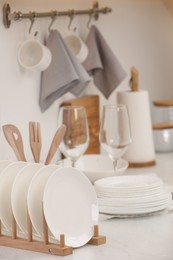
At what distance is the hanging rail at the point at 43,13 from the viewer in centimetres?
227

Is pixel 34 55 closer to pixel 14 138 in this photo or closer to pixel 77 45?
pixel 77 45

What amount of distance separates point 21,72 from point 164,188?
581mm

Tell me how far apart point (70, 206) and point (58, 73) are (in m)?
0.80

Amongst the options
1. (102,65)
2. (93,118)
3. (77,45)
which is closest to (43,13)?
(77,45)

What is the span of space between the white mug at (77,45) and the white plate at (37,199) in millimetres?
972

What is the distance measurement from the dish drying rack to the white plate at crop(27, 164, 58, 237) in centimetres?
2

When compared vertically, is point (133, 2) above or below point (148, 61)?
above

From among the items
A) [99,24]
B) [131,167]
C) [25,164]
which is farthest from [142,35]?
[25,164]

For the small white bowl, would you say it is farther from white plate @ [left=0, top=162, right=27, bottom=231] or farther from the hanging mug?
white plate @ [left=0, top=162, right=27, bottom=231]

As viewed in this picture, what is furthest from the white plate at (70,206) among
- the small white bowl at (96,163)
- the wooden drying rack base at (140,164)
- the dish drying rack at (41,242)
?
the wooden drying rack base at (140,164)

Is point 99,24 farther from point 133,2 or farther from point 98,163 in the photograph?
point 98,163

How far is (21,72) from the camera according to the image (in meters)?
2.38

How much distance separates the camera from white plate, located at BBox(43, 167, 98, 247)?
1.72m

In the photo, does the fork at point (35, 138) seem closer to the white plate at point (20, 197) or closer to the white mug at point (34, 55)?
the white plate at point (20, 197)
